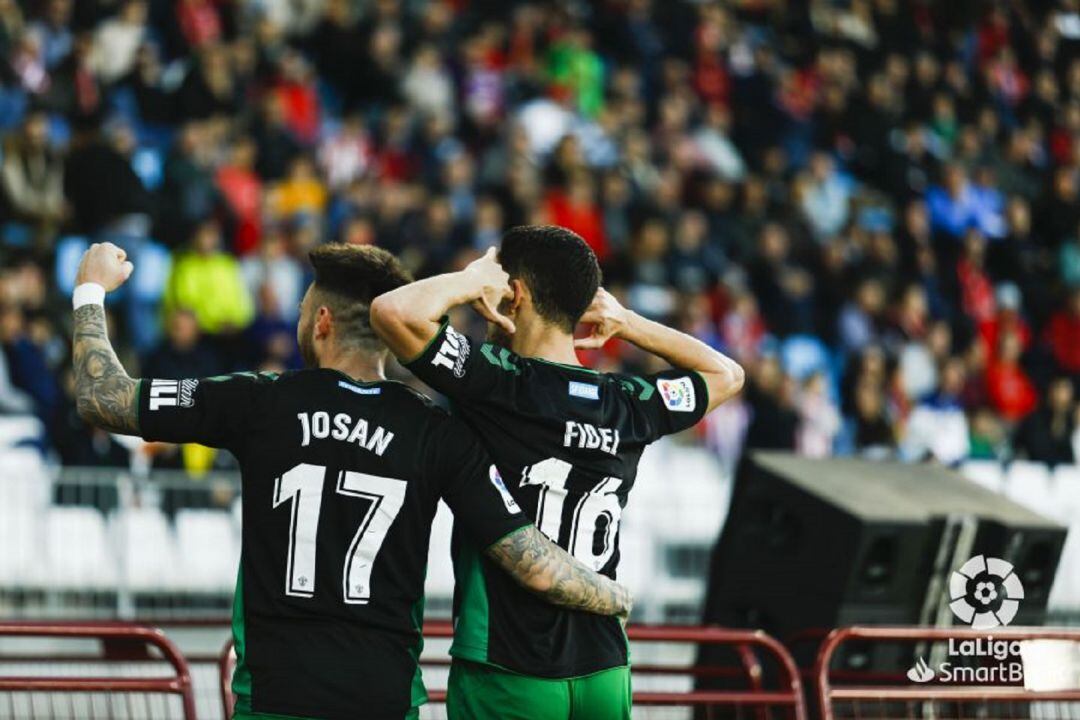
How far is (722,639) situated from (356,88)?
40.9 ft

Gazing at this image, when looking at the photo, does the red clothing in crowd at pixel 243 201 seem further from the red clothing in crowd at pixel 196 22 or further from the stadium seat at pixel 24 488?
the stadium seat at pixel 24 488

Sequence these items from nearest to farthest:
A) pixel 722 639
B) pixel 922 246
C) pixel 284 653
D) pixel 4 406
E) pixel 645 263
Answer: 1. pixel 284 653
2. pixel 722 639
3. pixel 4 406
4. pixel 645 263
5. pixel 922 246

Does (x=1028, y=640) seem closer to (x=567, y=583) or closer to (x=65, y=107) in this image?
(x=567, y=583)

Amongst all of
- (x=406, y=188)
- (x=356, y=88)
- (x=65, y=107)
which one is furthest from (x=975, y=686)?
(x=356, y=88)

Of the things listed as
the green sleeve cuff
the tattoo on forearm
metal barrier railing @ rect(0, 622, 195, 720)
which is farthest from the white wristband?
metal barrier railing @ rect(0, 622, 195, 720)

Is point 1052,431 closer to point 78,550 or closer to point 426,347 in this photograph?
point 78,550

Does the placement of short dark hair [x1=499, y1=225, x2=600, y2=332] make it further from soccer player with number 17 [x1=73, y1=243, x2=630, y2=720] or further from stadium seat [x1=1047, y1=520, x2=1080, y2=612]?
stadium seat [x1=1047, y1=520, x2=1080, y2=612]

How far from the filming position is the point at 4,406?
42.3 feet

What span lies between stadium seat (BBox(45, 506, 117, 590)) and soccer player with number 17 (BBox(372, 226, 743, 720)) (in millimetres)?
7277

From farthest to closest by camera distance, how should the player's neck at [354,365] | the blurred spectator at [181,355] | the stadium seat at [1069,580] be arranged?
1. the stadium seat at [1069,580]
2. the blurred spectator at [181,355]
3. the player's neck at [354,365]

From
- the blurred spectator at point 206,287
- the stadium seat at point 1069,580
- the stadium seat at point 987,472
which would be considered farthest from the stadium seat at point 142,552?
the stadium seat at point 1069,580

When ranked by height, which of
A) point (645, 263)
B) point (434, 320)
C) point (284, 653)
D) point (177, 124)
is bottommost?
point (284, 653)

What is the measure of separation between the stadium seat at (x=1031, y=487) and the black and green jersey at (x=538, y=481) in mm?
9588

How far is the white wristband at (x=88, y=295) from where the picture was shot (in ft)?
17.3
